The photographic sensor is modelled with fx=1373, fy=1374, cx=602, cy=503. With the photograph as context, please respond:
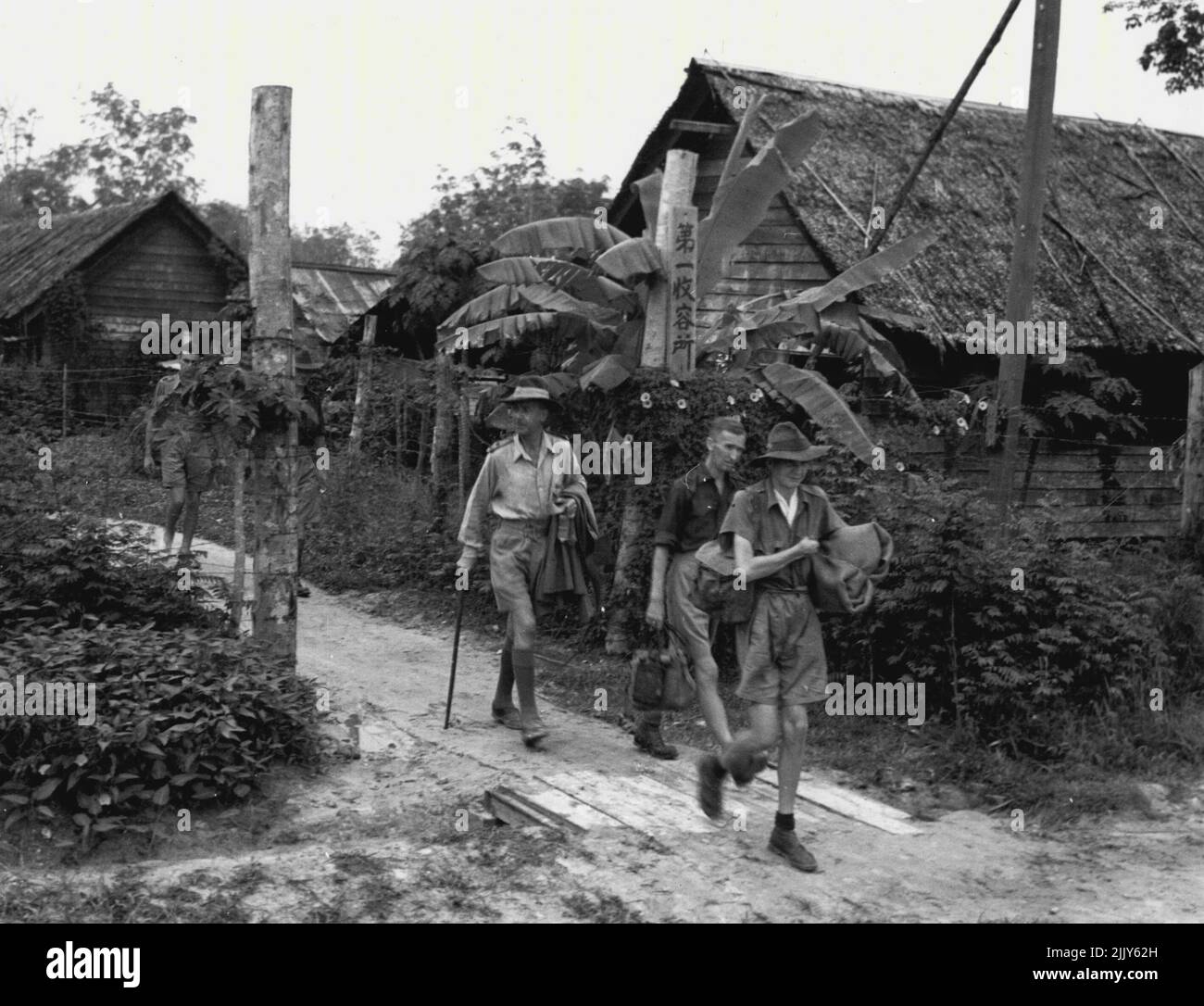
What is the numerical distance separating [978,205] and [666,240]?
7.30 m

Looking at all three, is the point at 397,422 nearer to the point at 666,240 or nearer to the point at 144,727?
the point at 666,240

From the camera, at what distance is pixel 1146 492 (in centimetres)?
1398

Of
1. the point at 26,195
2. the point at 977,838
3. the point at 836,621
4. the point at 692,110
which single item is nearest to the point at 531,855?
the point at 977,838

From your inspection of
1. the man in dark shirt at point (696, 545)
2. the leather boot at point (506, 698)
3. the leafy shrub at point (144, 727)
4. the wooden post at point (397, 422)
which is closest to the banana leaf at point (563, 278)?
the wooden post at point (397, 422)

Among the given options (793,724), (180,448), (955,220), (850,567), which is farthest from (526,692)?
(955,220)

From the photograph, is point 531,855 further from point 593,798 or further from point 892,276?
point 892,276

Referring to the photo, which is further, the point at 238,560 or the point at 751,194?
the point at 751,194

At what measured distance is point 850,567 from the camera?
19.7 feet

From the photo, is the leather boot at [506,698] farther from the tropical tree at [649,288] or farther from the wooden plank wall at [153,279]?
the wooden plank wall at [153,279]

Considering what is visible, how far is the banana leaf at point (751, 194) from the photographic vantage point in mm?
10562

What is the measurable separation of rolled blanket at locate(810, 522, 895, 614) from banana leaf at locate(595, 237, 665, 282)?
13.1 feet

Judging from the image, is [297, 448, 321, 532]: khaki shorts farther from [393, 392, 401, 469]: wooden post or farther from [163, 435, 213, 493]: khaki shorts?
[393, 392, 401, 469]: wooden post

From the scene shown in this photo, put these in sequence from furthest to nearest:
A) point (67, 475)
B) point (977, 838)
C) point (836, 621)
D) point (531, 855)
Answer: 1. point (67, 475)
2. point (836, 621)
3. point (977, 838)
4. point (531, 855)

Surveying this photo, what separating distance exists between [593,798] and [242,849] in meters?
1.66
